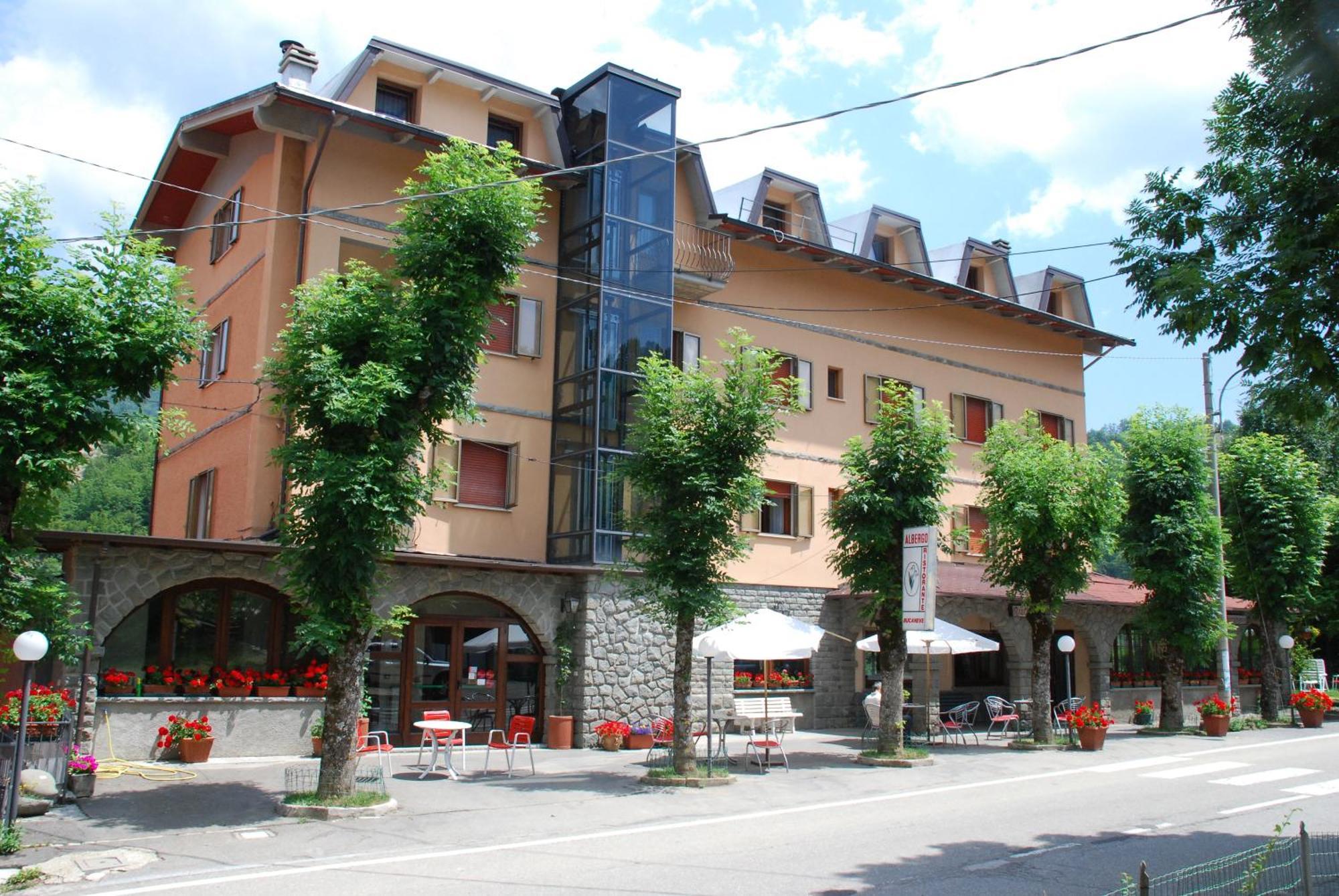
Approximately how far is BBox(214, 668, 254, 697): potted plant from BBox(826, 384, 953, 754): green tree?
10.2 metres

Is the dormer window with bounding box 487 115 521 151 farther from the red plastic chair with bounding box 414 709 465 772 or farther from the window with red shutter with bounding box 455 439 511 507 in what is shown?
the red plastic chair with bounding box 414 709 465 772

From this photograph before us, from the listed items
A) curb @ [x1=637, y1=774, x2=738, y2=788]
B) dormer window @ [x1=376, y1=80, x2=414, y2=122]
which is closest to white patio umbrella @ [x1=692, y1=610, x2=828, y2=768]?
curb @ [x1=637, y1=774, x2=738, y2=788]

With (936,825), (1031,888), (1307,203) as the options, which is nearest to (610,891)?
(1031,888)

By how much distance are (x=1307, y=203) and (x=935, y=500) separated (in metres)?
10.6

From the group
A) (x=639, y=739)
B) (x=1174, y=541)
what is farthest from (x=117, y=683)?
(x=1174, y=541)

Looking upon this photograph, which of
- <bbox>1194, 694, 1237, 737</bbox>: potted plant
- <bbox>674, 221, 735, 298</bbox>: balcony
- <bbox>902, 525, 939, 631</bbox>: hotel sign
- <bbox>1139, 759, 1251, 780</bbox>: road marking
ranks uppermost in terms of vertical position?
<bbox>674, 221, 735, 298</bbox>: balcony

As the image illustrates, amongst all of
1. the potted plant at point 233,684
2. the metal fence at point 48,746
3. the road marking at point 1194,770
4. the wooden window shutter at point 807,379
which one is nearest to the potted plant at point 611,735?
the potted plant at point 233,684

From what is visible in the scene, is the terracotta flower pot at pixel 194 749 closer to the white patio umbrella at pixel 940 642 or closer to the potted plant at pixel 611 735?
the potted plant at pixel 611 735

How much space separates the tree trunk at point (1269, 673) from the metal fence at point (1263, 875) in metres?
21.9

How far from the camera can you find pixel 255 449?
18688 millimetres

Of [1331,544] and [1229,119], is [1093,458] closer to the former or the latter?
[1229,119]

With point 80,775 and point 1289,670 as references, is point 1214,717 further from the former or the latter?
point 80,775

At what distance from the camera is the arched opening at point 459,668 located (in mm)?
18594

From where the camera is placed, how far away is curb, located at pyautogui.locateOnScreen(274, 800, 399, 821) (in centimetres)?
1199
